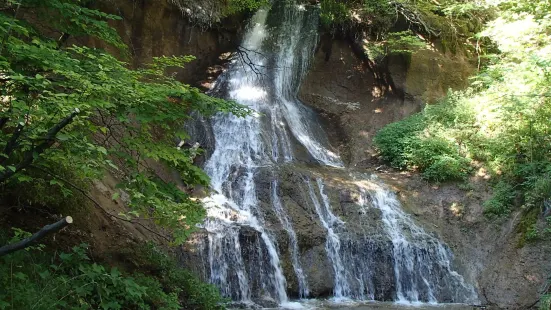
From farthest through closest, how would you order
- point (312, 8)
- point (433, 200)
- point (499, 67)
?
point (312, 8) < point (499, 67) < point (433, 200)

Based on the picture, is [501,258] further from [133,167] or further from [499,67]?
Answer: [133,167]

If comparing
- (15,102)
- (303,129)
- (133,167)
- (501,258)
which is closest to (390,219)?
(501,258)

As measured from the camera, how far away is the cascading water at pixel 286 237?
868cm

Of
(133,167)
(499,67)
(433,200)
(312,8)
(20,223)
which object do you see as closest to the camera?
(133,167)

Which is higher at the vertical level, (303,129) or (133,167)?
(303,129)

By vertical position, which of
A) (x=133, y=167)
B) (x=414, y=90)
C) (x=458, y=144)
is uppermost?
(x=414, y=90)

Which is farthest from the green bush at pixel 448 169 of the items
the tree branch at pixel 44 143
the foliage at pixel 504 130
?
the tree branch at pixel 44 143

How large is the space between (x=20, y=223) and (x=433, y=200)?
915 centimetres

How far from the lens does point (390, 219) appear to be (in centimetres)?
1044

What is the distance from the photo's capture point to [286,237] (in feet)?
30.4

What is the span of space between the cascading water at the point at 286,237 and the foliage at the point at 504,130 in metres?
1.76

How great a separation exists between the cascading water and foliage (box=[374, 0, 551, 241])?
1.76 metres

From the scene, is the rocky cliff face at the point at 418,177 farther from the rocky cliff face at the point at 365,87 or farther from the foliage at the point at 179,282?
the foliage at the point at 179,282

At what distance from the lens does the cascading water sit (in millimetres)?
8680
